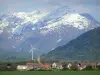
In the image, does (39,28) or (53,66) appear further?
(39,28)

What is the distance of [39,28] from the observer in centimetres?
2728

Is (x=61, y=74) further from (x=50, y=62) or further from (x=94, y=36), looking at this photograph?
(x=94, y=36)

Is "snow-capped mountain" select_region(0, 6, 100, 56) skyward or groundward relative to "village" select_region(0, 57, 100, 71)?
skyward

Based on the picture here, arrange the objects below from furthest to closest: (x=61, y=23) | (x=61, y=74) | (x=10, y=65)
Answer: (x=61, y=23), (x=10, y=65), (x=61, y=74)

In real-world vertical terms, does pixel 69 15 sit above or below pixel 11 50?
above

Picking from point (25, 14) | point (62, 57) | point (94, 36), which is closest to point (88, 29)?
point (94, 36)

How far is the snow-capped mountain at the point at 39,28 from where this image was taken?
26531 millimetres

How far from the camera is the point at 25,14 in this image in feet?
87.3

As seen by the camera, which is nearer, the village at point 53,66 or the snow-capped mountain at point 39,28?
the village at point 53,66

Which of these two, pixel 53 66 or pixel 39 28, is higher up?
pixel 39 28

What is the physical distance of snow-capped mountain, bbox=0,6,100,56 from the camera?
2653 cm

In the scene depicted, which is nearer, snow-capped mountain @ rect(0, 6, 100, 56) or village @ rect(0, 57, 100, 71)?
village @ rect(0, 57, 100, 71)

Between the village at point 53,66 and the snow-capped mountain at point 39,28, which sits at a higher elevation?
the snow-capped mountain at point 39,28

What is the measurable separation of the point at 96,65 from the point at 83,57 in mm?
2158
